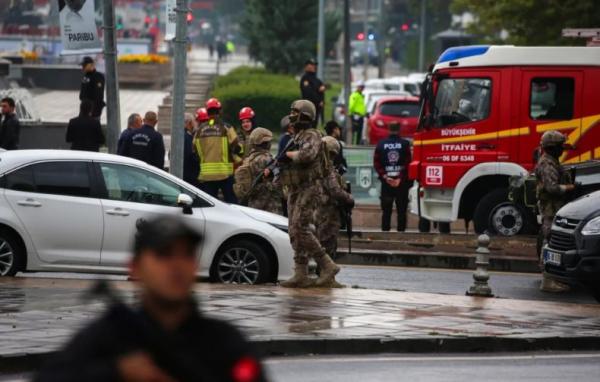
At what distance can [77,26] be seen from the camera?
66.2 ft

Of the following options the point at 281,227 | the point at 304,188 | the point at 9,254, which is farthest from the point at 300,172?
the point at 9,254

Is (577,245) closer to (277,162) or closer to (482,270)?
(482,270)

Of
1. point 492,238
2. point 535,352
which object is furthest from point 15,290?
point 492,238

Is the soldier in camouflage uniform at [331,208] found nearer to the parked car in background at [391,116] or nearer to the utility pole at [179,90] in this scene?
the utility pole at [179,90]

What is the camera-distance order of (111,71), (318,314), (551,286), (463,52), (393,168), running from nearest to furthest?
(318,314)
(551,286)
(111,71)
(463,52)
(393,168)

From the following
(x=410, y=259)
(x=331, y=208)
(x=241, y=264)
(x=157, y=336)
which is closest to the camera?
(x=157, y=336)

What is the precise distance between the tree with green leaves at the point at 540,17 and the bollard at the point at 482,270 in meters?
24.1

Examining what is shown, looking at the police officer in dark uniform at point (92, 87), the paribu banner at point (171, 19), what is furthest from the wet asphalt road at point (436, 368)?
the police officer in dark uniform at point (92, 87)

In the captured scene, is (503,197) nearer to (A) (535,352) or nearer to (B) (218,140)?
(B) (218,140)

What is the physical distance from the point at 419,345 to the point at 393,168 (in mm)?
11576

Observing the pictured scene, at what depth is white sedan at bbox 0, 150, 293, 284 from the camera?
14875mm

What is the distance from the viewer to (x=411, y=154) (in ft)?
74.9

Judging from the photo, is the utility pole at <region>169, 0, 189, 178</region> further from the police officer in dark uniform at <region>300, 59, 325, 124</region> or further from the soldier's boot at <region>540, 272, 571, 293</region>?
the police officer in dark uniform at <region>300, 59, 325, 124</region>

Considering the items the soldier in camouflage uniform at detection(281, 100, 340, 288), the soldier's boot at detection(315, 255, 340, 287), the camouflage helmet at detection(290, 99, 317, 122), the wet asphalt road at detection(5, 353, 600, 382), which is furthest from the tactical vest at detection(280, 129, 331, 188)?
the wet asphalt road at detection(5, 353, 600, 382)
